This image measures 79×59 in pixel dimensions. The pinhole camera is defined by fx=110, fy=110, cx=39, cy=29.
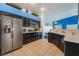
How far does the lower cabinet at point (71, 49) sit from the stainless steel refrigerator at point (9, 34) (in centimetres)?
308

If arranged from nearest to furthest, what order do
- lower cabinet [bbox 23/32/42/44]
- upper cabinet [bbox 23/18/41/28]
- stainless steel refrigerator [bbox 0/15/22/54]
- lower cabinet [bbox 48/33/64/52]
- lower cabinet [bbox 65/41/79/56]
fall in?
lower cabinet [bbox 65/41/79/56] → stainless steel refrigerator [bbox 0/15/22/54] → lower cabinet [bbox 48/33/64/52] → lower cabinet [bbox 23/32/42/44] → upper cabinet [bbox 23/18/41/28]

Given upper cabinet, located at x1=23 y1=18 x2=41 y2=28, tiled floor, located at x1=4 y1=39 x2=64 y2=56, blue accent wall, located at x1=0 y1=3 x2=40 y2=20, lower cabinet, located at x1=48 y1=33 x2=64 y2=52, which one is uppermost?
blue accent wall, located at x1=0 y1=3 x2=40 y2=20

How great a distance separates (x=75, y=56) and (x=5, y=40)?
3.42 m

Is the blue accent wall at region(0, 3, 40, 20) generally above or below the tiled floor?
above

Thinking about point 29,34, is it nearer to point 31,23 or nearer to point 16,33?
point 31,23

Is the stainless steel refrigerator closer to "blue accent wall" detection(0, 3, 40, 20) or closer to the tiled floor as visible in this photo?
the tiled floor

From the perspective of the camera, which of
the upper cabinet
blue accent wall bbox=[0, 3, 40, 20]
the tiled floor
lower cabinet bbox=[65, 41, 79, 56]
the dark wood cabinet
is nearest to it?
lower cabinet bbox=[65, 41, 79, 56]

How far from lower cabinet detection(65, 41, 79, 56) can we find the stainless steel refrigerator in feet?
10.1

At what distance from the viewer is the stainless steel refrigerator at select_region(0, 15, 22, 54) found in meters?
5.23

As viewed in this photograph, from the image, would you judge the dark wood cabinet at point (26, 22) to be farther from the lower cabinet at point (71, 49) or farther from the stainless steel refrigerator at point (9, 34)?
the lower cabinet at point (71, 49)

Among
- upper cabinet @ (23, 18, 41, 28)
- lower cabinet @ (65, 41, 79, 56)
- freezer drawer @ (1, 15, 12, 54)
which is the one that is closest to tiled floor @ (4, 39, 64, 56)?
freezer drawer @ (1, 15, 12, 54)

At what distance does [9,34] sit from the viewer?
573 centimetres

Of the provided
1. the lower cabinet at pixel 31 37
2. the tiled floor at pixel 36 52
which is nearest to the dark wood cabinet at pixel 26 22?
the lower cabinet at pixel 31 37

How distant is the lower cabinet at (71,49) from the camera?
3.51 metres
